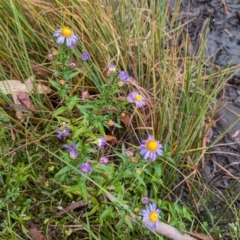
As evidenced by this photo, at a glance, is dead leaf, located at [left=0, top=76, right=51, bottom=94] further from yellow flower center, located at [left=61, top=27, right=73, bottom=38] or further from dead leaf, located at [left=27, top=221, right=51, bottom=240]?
dead leaf, located at [left=27, top=221, right=51, bottom=240]

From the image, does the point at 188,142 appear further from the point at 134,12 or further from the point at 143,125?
the point at 134,12

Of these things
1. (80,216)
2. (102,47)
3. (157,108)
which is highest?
(102,47)

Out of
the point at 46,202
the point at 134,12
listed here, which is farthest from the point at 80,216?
the point at 134,12

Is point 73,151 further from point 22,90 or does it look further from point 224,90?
point 224,90

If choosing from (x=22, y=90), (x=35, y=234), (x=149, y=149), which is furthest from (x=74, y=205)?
(x=22, y=90)

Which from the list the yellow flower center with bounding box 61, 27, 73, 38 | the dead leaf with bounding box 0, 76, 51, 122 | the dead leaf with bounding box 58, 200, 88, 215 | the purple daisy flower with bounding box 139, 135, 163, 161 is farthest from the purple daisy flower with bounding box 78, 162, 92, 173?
the dead leaf with bounding box 0, 76, 51, 122
